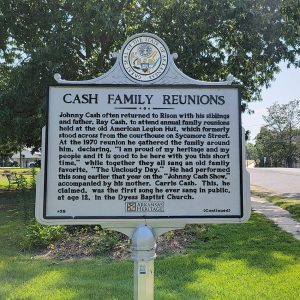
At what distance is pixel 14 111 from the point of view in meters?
13.5

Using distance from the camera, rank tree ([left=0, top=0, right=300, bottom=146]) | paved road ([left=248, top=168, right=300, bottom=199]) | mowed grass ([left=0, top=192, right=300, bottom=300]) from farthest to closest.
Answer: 1. paved road ([left=248, top=168, right=300, bottom=199])
2. tree ([left=0, top=0, right=300, bottom=146])
3. mowed grass ([left=0, top=192, right=300, bottom=300])

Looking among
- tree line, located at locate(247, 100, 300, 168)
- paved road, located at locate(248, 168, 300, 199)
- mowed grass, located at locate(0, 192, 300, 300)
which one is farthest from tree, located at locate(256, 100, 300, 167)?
mowed grass, located at locate(0, 192, 300, 300)

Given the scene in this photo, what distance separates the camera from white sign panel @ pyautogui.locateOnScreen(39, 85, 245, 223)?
3617 millimetres

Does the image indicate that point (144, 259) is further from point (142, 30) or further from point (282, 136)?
point (282, 136)

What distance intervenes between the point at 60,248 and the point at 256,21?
8413mm

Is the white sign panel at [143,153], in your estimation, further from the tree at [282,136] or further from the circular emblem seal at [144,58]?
the tree at [282,136]

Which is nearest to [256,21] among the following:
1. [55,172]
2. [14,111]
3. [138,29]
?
[138,29]

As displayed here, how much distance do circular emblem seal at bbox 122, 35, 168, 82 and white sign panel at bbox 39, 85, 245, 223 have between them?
0.12 meters

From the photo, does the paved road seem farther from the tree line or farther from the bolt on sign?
the tree line

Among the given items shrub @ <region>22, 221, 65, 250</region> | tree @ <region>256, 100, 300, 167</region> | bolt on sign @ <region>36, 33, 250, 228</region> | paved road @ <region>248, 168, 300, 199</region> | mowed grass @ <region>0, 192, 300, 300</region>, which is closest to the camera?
bolt on sign @ <region>36, 33, 250, 228</region>

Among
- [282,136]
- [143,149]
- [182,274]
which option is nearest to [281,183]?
[182,274]

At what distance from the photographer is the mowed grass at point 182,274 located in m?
4.98

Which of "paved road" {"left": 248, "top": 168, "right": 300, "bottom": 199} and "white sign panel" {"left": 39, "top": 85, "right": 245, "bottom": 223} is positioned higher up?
"white sign panel" {"left": 39, "top": 85, "right": 245, "bottom": 223}

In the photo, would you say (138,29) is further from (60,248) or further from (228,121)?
(228,121)
